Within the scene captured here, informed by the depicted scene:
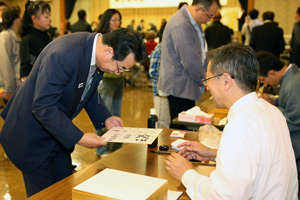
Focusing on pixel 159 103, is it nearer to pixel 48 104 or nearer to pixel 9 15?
pixel 9 15

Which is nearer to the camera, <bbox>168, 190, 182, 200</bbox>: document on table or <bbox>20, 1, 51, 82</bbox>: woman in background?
<bbox>168, 190, 182, 200</bbox>: document on table

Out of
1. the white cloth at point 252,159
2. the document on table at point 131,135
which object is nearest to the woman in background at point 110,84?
the document on table at point 131,135

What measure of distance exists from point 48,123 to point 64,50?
0.36 metres

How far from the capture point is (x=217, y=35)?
6.26 m

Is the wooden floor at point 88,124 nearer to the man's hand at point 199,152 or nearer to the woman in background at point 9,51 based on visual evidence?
the woman in background at point 9,51

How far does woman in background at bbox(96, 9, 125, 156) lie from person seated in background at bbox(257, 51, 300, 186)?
144 centimetres

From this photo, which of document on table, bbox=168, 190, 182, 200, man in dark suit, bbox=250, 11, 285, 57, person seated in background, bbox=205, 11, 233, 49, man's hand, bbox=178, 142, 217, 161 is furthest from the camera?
person seated in background, bbox=205, 11, 233, 49

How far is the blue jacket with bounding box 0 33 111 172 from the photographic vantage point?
1.62 metres

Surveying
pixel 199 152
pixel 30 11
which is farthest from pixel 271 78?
pixel 30 11

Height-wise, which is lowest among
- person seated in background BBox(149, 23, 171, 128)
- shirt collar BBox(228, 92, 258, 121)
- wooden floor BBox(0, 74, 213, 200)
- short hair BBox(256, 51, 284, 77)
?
wooden floor BBox(0, 74, 213, 200)

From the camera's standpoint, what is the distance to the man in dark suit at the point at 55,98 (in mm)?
1630

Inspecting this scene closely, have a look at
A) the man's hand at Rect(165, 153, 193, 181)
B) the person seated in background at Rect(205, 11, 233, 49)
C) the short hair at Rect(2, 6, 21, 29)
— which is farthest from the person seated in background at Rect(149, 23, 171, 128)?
the person seated in background at Rect(205, 11, 233, 49)

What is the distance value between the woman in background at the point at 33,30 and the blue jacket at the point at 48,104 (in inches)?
53.3

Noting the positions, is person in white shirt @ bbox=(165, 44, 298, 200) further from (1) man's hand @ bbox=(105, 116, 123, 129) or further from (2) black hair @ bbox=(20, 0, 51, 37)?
(2) black hair @ bbox=(20, 0, 51, 37)
